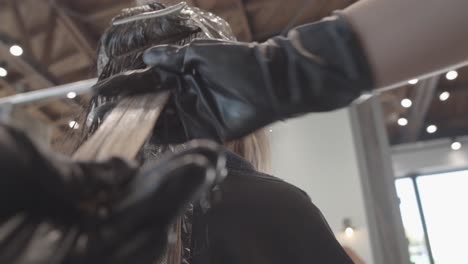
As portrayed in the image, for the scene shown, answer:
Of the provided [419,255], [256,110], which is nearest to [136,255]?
[256,110]

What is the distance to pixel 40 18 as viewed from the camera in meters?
3.50

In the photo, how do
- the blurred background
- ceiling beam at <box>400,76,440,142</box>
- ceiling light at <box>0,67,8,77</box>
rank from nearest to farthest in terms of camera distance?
the blurred background
ceiling light at <box>0,67,8,77</box>
ceiling beam at <box>400,76,440,142</box>

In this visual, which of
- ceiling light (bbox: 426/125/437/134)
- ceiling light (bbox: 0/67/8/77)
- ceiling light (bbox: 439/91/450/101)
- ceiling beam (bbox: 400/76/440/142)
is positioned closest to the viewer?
ceiling light (bbox: 0/67/8/77)

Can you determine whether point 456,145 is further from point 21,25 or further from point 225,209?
point 225,209

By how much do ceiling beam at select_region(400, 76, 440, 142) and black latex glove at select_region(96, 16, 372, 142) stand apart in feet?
14.6

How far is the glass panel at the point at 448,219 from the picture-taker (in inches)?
236

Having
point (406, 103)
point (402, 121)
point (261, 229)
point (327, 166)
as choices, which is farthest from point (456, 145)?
point (261, 229)

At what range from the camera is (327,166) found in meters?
3.03

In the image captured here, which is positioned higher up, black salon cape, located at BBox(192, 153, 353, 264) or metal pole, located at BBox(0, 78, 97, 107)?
→ metal pole, located at BBox(0, 78, 97, 107)

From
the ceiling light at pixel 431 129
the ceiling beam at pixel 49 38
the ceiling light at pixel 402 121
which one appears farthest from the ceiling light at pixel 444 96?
the ceiling beam at pixel 49 38

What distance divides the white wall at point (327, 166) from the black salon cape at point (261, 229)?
2.10m

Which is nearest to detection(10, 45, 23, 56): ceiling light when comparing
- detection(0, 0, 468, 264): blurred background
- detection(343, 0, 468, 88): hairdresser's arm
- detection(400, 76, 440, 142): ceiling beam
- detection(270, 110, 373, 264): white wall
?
detection(0, 0, 468, 264): blurred background

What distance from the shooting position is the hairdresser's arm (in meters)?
0.42

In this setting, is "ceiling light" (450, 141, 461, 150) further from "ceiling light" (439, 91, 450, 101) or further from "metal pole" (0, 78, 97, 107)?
"metal pole" (0, 78, 97, 107)
